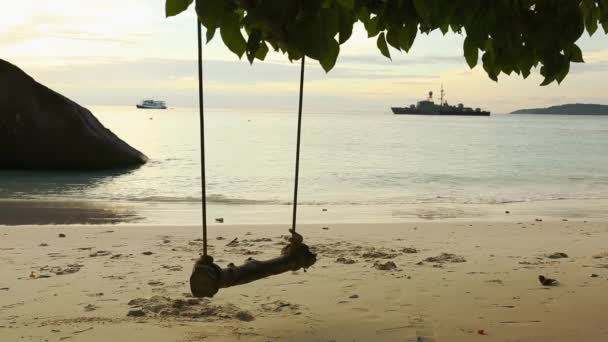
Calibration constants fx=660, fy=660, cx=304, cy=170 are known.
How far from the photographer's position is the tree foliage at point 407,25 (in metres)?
1.67

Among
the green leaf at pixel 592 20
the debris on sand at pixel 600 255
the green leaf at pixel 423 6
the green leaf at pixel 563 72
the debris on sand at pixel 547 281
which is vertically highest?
the green leaf at pixel 592 20

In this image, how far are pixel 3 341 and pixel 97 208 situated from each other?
841cm

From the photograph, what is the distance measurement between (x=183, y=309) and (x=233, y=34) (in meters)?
2.52

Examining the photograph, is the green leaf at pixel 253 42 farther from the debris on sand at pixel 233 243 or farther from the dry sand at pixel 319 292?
the debris on sand at pixel 233 243

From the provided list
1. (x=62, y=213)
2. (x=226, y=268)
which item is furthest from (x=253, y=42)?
(x=62, y=213)

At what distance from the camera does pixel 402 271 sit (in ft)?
17.1

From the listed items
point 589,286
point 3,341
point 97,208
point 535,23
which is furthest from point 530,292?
point 97,208

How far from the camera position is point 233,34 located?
1860 mm

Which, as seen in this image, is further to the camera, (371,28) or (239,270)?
(371,28)

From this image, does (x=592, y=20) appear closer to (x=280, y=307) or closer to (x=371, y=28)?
(x=371, y=28)

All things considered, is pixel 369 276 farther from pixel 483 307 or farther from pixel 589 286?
pixel 589 286

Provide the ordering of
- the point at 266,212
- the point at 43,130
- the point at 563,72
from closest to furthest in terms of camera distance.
Answer: the point at 563,72 → the point at 266,212 → the point at 43,130

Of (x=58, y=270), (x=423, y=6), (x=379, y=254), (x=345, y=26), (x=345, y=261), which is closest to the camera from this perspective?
(x=345, y=26)

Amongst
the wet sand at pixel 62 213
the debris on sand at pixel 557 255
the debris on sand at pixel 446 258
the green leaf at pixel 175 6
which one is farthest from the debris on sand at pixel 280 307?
the wet sand at pixel 62 213
